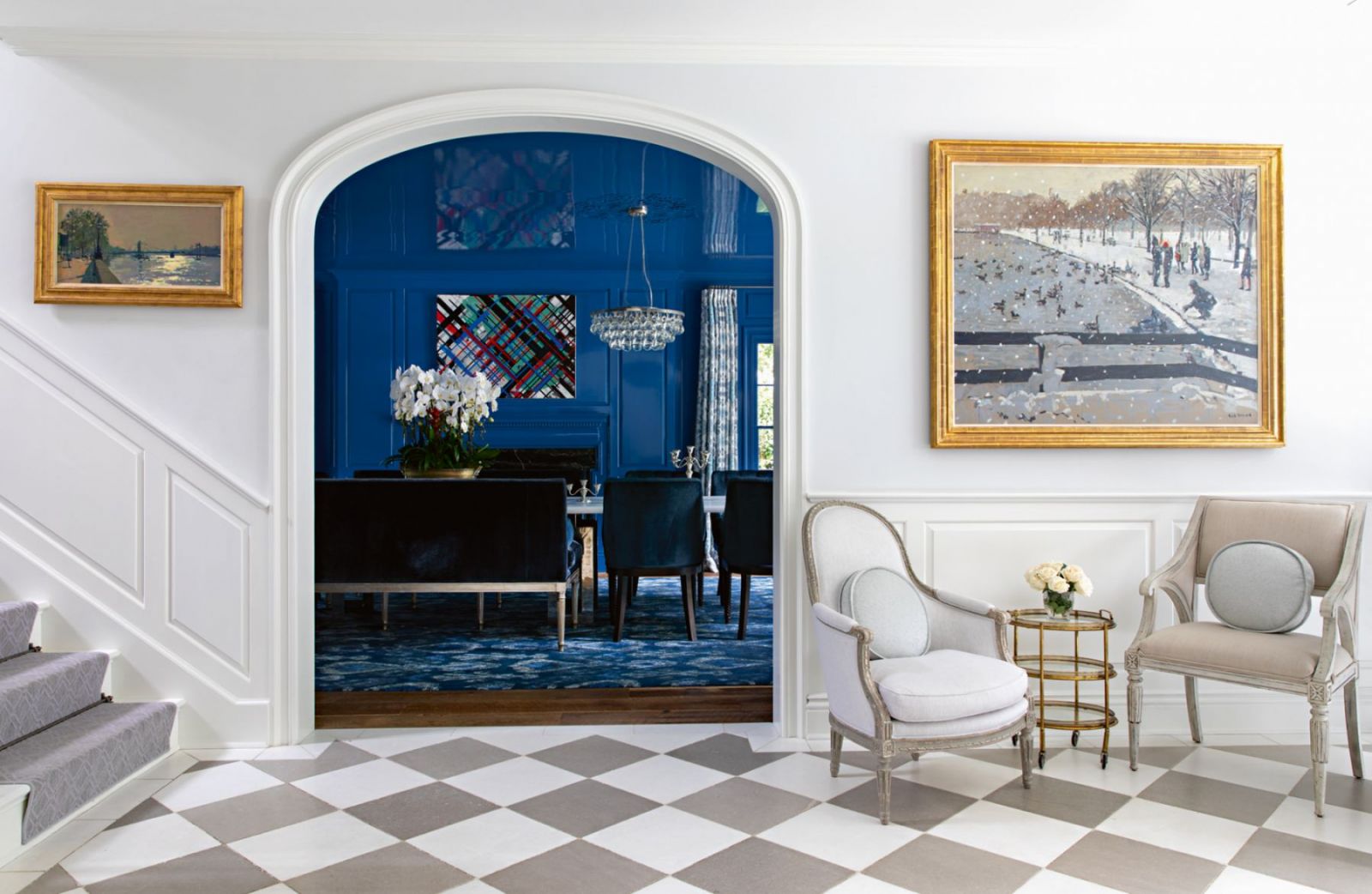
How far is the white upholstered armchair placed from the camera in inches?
112

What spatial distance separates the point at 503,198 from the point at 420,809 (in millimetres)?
3902

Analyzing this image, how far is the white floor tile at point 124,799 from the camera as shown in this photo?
2855 millimetres

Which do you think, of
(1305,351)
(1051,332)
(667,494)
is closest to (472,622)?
(667,494)

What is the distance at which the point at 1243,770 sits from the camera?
3270mm

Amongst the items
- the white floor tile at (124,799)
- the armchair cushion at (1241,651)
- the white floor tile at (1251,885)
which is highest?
the armchair cushion at (1241,651)

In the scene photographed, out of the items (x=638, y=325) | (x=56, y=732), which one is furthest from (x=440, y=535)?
(x=638, y=325)

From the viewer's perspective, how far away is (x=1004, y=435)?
3.63m

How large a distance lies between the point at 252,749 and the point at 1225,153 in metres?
4.26

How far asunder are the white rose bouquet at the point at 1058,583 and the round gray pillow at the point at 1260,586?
50cm

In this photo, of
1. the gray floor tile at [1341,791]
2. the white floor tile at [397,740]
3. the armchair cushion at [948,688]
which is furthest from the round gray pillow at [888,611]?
the white floor tile at [397,740]

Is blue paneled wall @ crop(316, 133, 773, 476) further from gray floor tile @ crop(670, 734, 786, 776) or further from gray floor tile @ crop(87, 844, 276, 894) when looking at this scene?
gray floor tile @ crop(87, 844, 276, 894)

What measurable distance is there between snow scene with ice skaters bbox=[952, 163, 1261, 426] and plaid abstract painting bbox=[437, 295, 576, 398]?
4.90m

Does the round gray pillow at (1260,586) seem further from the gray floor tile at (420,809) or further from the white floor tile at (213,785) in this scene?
the white floor tile at (213,785)

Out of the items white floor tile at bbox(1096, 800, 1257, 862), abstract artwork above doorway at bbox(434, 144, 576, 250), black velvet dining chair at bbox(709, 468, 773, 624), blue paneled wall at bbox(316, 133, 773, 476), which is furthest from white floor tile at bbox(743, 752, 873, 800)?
blue paneled wall at bbox(316, 133, 773, 476)
